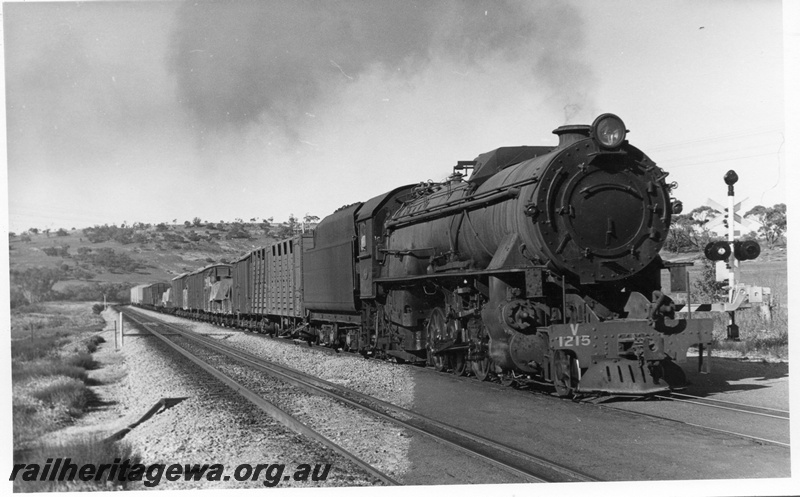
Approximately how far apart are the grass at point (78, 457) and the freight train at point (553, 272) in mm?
5333

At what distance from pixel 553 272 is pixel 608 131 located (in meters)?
2.19

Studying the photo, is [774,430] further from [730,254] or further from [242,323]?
[242,323]

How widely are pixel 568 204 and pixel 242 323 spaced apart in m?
27.7

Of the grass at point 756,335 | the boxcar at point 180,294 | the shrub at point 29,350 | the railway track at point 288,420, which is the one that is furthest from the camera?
the boxcar at point 180,294

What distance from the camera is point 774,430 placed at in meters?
8.01

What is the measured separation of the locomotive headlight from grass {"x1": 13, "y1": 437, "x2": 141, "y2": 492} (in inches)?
290

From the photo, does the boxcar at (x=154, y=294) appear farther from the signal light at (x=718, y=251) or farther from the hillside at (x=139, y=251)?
the signal light at (x=718, y=251)

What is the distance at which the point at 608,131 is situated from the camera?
1007cm

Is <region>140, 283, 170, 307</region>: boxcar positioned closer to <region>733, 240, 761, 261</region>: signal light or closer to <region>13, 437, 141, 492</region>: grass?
<region>733, 240, 761, 261</region>: signal light

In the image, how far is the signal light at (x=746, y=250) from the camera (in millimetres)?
14195

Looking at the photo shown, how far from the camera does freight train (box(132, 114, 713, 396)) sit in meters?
9.60

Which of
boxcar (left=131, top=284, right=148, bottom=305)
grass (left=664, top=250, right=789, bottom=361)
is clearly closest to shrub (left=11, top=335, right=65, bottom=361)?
grass (left=664, top=250, right=789, bottom=361)

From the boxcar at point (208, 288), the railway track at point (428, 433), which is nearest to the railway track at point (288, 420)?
the railway track at point (428, 433)

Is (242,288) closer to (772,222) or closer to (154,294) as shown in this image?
(772,222)
